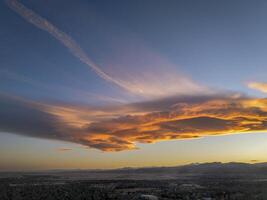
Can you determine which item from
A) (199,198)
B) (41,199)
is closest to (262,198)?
(199,198)

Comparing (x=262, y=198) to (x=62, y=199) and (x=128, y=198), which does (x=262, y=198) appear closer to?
(x=128, y=198)

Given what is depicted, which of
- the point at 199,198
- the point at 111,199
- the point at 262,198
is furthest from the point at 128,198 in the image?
the point at 262,198

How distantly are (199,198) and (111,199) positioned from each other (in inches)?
499

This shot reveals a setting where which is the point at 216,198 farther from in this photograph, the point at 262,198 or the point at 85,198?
the point at 85,198

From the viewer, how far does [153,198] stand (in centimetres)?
5338

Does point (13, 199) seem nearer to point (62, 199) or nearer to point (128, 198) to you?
point (62, 199)

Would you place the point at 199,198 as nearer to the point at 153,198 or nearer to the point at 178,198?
the point at 178,198

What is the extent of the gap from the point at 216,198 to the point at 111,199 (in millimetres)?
15272

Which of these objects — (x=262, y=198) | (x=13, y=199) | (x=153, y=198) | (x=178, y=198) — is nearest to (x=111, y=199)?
→ (x=153, y=198)

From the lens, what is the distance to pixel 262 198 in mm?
52375

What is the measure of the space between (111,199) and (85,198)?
162 inches

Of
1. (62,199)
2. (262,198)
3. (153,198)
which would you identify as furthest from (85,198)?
(262,198)

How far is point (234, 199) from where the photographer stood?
170 feet

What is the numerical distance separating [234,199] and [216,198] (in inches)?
129
